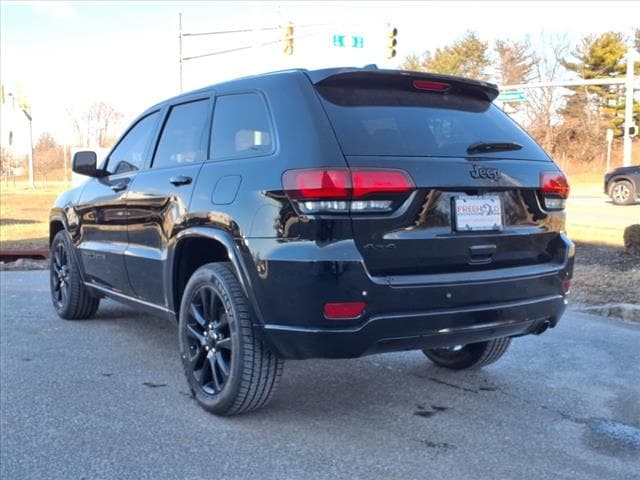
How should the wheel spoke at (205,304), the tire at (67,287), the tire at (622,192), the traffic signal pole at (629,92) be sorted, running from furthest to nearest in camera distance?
1. the traffic signal pole at (629,92)
2. the tire at (622,192)
3. the tire at (67,287)
4. the wheel spoke at (205,304)

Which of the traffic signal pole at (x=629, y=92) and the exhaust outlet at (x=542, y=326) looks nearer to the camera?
A: the exhaust outlet at (x=542, y=326)

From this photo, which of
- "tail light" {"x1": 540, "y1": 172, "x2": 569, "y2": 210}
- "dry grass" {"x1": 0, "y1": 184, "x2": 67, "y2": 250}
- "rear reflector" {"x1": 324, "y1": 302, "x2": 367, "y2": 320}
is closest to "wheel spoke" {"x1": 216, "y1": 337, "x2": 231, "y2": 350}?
"rear reflector" {"x1": 324, "y1": 302, "x2": 367, "y2": 320}

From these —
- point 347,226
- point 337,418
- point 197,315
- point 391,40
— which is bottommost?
point 337,418

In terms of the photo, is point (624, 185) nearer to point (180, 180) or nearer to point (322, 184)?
point (180, 180)

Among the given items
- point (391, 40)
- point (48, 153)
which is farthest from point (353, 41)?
point (48, 153)

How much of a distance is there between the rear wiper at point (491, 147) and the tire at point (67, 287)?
373cm

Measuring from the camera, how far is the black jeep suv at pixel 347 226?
126 inches

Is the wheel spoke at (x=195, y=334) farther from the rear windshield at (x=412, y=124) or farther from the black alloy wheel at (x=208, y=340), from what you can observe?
the rear windshield at (x=412, y=124)

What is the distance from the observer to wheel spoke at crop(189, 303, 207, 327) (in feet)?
13.1

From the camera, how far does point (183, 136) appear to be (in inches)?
180

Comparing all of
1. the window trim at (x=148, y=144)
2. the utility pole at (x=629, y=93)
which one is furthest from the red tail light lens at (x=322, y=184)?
the utility pole at (x=629, y=93)

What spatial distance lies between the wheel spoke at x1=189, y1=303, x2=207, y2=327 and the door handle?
0.73 meters

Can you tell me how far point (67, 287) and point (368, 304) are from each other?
4.03 meters

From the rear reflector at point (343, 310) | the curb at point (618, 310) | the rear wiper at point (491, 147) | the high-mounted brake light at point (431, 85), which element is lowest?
the curb at point (618, 310)
